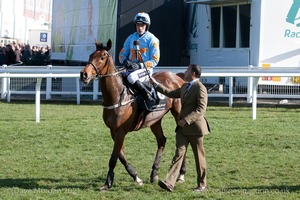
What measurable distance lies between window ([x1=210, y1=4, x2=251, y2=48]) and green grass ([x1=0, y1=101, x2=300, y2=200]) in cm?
409

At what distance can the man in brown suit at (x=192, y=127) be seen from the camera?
310 inches

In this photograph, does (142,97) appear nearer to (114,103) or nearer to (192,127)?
(114,103)

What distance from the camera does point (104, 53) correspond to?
8.37 meters

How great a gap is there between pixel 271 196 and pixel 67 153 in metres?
4.25

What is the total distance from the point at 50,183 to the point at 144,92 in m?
1.75

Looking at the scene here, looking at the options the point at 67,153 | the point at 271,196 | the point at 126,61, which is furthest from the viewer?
the point at 67,153

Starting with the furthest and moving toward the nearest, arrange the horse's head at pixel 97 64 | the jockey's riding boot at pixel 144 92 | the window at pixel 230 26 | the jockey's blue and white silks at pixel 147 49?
the window at pixel 230 26
the jockey's blue and white silks at pixel 147 49
the jockey's riding boot at pixel 144 92
the horse's head at pixel 97 64

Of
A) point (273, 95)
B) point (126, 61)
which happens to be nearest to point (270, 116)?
point (273, 95)

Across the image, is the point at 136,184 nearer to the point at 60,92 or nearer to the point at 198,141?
the point at 198,141

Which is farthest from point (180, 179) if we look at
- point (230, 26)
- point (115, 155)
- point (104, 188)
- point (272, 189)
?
point (230, 26)

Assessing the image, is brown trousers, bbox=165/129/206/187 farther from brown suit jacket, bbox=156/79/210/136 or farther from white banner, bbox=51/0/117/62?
white banner, bbox=51/0/117/62

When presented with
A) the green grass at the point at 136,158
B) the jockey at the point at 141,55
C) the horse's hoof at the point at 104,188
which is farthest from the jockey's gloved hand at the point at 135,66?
the horse's hoof at the point at 104,188

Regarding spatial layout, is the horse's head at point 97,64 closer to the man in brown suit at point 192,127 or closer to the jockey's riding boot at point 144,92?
the jockey's riding boot at point 144,92

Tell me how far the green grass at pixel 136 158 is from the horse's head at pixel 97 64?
4.71 feet
